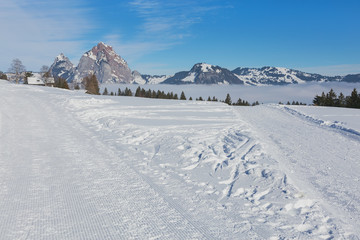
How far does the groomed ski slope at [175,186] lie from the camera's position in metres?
4.39

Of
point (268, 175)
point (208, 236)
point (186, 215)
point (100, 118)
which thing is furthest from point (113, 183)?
point (100, 118)

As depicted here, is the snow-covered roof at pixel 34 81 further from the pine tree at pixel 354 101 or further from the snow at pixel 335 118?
the pine tree at pixel 354 101

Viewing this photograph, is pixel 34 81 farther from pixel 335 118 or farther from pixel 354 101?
pixel 354 101

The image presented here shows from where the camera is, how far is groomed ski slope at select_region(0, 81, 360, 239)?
4.39 m

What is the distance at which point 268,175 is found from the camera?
22.9 feet

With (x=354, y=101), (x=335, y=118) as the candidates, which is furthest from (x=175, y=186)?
(x=354, y=101)

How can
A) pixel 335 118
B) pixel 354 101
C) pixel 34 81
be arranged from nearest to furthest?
pixel 335 118, pixel 354 101, pixel 34 81

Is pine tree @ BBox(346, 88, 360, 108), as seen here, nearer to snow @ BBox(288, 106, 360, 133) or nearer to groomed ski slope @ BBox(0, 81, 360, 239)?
snow @ BBox(288, 106, 360, 133)

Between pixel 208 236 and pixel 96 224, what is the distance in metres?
1.98

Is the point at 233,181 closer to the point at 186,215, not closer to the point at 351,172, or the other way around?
the point at 186,215

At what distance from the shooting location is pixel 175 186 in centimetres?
625

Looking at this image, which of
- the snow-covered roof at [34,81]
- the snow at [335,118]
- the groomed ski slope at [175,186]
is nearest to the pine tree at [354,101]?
the snow at [335,118]

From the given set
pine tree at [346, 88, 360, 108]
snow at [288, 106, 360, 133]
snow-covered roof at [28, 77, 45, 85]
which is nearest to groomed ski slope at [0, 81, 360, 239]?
snow at [288, 106, 360, 133]

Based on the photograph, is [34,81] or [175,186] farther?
[34,81]
